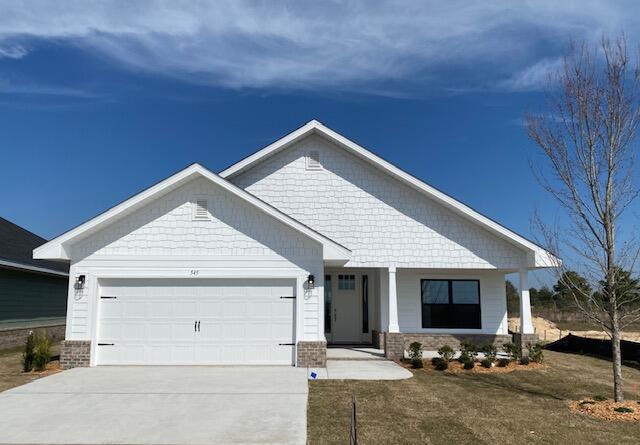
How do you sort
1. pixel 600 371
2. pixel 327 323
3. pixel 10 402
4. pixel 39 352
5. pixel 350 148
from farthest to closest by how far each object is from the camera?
pixel 327 323
pixel 350 148
pixel 600 371
pixel 39 352
pixel 10 402

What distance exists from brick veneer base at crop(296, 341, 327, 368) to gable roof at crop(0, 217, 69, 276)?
1118 centimetres

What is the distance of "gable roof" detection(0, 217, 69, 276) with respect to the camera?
705 inches

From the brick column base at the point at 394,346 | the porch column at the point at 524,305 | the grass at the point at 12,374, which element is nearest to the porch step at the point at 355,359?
the brick column base at the point at 394,346

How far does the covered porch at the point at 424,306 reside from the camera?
16.5 meters

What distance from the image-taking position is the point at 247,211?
12.8 m

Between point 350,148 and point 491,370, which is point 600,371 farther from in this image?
point 350,148

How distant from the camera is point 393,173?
50.5 ft

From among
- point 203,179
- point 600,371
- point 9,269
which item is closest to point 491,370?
point 600,371

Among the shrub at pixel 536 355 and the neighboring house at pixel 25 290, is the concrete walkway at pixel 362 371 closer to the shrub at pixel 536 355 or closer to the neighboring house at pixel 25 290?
the shrub at pixel 536 355

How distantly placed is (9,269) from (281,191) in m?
10.4

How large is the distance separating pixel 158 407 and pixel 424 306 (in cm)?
1043

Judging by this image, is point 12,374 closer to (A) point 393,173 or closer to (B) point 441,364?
(B) point 441,364

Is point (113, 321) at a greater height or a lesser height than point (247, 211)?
lesser

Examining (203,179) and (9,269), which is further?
(9,269)
